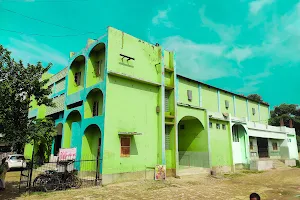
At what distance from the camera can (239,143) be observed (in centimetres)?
2488

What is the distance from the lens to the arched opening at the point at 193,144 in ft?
66.4

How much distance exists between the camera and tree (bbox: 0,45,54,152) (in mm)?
10508

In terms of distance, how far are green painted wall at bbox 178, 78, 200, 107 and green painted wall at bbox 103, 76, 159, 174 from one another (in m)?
5.74

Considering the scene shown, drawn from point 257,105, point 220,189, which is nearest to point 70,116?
point 220,189

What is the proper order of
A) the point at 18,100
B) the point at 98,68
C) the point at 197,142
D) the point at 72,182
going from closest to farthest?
the point at 18,100, the point at 72,182, the point at 98,68, the point at 197,142

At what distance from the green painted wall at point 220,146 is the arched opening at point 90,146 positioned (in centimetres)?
1052

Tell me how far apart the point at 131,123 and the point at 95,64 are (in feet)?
18.9

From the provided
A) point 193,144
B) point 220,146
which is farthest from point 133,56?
point 220,146

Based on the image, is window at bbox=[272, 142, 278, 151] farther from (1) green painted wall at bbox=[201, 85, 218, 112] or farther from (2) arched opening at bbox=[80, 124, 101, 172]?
(2) arched opening at bbox=[80, 124, 101, 172]

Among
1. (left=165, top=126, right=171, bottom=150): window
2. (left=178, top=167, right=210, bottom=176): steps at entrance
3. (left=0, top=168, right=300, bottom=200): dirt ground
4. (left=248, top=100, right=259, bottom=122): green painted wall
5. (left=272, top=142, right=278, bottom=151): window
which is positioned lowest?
(left=0, top=168, right=300, bottom=200): dirt ground

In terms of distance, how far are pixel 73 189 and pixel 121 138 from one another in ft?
14.0

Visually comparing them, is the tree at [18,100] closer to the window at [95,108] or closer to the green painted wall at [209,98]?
the window at [95,108]

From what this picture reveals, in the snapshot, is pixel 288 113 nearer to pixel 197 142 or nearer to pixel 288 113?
pixel 288 113

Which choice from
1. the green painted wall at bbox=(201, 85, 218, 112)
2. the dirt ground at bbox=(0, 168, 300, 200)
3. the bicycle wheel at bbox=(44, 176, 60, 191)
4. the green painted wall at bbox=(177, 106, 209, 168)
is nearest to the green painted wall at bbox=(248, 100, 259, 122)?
the green painted wall at bbox=(201, 85, 218, 112)
